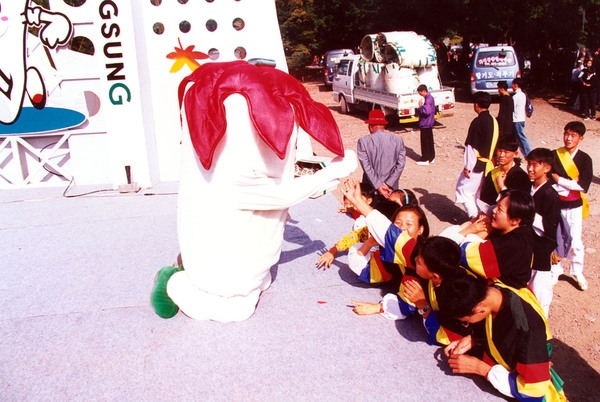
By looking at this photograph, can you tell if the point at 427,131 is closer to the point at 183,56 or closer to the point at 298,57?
the point at 183,56

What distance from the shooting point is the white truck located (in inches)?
469

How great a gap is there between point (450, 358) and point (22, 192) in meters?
5.94

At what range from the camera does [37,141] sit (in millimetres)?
6609

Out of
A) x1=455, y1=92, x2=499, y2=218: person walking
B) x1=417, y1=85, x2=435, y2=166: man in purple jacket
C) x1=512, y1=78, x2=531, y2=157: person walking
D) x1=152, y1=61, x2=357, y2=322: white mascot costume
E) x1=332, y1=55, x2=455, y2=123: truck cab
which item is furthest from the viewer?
x1=332, y1=55, x2=455, y2=123: truck cab

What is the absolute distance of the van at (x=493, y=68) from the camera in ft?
50.0

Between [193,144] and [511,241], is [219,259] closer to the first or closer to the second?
[193,144]

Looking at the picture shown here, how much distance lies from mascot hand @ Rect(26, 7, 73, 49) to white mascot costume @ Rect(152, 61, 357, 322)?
170 inches

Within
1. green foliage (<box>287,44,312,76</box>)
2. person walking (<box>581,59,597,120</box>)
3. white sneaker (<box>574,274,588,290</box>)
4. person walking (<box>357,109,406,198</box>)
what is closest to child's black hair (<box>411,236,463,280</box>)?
white sneaker (<box>574,274,588,290</box>)

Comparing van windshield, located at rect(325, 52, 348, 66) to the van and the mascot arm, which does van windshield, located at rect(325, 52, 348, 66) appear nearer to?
the van

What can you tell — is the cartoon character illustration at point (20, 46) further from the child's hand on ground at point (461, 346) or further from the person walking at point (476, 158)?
the child's hand on ground at point (461, 346)

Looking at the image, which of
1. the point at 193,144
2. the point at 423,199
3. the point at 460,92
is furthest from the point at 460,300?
the point at 460,92

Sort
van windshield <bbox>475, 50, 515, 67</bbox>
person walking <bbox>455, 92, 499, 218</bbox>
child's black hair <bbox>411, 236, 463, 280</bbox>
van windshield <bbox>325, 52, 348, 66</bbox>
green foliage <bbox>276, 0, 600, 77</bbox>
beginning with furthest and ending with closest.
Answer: van windshield <bbox>325, 52, 348, 66</bbox> < green foliage <bbox>276, 0, 600, 77</bbox> < van windshield <bbox>475, 50, 515, 67</bbox> < person walking <bbox>455, 92, 499, 218</bbox> < child's black hair <bbox>411, 236, 463, 280</bbox>

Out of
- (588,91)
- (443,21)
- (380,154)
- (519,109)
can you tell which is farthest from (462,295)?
Answer: (443,21)

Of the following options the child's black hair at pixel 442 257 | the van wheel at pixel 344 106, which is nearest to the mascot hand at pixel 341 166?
the child's black hair at pixel 442 257
